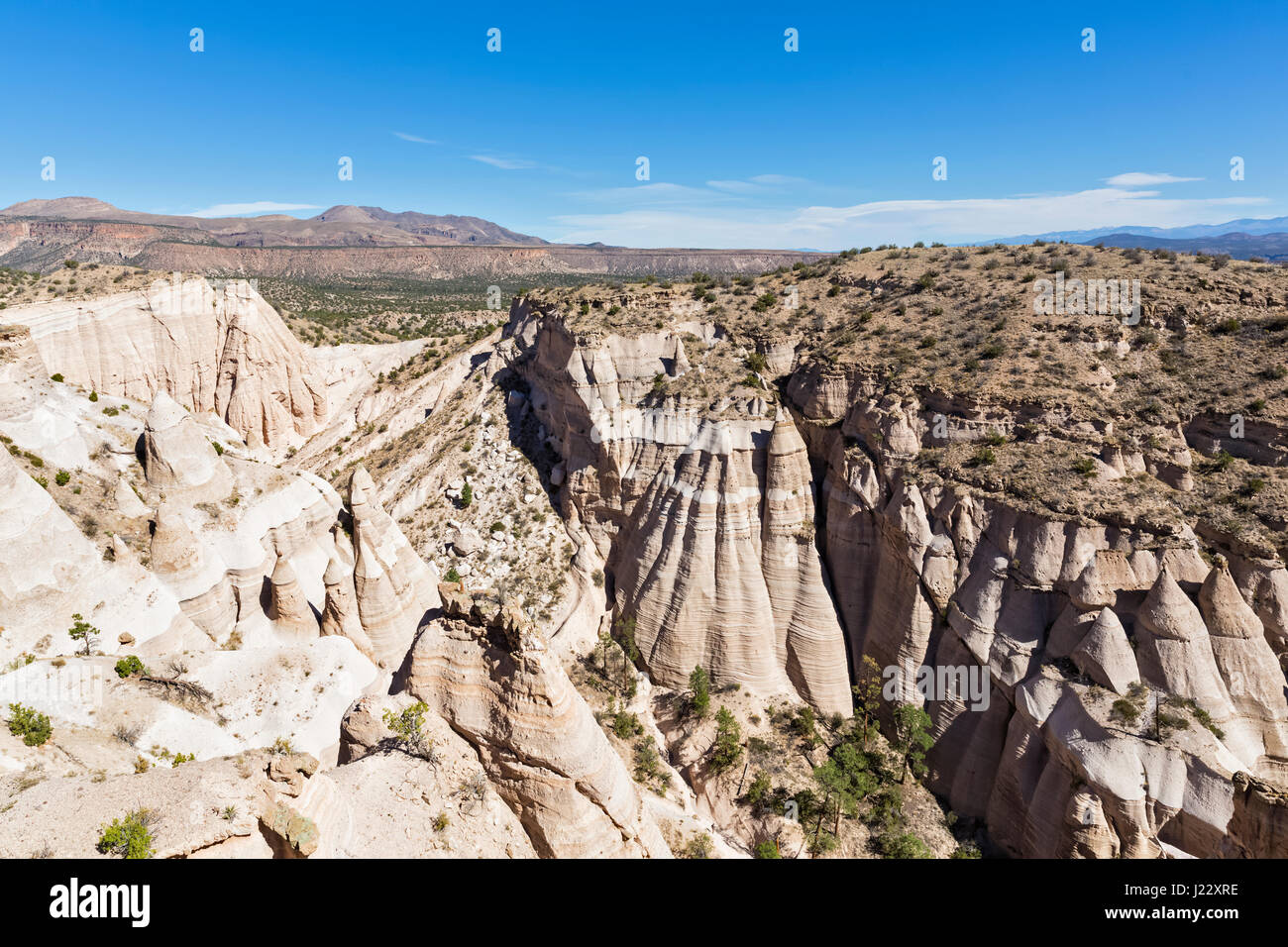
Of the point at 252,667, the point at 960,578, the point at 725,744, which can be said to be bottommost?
the point at 725,744

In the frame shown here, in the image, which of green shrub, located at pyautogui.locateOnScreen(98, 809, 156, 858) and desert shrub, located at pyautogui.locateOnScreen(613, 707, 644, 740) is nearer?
green shrub, located at pyautogui.locateOnScreen(98, 809, 156, 858)

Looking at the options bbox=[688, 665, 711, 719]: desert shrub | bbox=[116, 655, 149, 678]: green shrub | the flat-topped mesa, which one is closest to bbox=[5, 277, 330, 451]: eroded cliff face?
the flat-topped mesa

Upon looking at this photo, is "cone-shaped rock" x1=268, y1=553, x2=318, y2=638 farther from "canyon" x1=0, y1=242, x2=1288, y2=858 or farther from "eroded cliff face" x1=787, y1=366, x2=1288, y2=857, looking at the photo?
"eroded cliff face" x1=787, y1=366, x2=1288, y2=857

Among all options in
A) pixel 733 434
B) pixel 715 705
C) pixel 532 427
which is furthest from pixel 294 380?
pixel 715 705

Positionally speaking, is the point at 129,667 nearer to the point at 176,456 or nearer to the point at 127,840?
the point at 127,840

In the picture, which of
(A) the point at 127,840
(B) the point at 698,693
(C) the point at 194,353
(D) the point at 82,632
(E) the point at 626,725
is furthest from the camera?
(C) the point at 194,353

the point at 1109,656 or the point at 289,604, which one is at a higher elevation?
the point at 289,604

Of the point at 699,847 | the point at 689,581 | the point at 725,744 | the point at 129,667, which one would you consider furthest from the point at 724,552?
the point at 129,667
